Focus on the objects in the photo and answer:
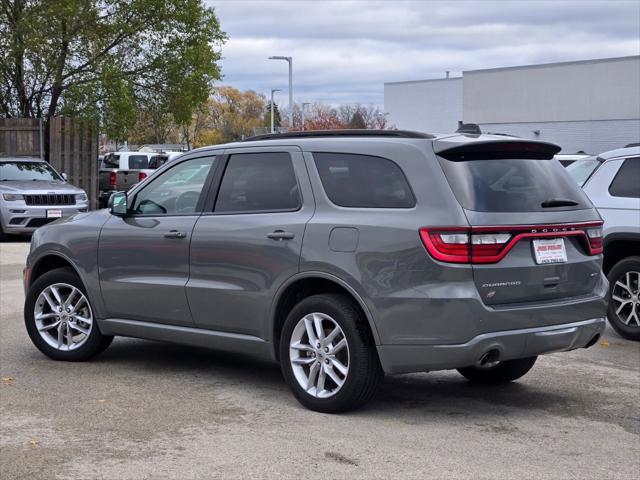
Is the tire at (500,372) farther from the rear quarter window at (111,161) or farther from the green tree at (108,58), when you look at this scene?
the rear quarter window at (111,161)

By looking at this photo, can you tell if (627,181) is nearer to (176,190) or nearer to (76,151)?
(176,190)

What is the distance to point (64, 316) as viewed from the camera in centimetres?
834

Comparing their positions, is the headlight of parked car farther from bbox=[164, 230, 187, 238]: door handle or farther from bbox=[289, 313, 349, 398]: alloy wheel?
bbox=[289, 313, 349, 398]: alloy wheel

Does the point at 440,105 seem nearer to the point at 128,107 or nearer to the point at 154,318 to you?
the point at 128,107

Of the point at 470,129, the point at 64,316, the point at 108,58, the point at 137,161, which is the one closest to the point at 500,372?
the point at 470,129

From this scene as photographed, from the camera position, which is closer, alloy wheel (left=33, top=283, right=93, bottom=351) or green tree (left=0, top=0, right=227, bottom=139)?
alloy wheel (left=33, top=283, right=93, bottom=351)

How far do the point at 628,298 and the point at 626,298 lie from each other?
0.11ft

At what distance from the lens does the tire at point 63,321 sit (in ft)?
27.1

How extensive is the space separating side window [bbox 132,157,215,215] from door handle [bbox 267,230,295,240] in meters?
0.91

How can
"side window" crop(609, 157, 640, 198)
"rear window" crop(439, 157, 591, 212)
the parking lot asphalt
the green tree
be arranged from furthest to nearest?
the green tree
"side window" crop(609, 157, 640, 198)
"rear window" crop(439, 157, 591, 212)
the parking lot asphalt

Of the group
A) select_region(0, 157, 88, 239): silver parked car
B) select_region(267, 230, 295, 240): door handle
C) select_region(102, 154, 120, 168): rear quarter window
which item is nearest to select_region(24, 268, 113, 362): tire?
select_region(267, 230, 295, 240): door handle

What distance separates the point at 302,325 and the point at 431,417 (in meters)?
1.00

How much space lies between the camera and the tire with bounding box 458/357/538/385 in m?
7.51

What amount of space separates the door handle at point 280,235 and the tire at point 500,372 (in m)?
1.79
